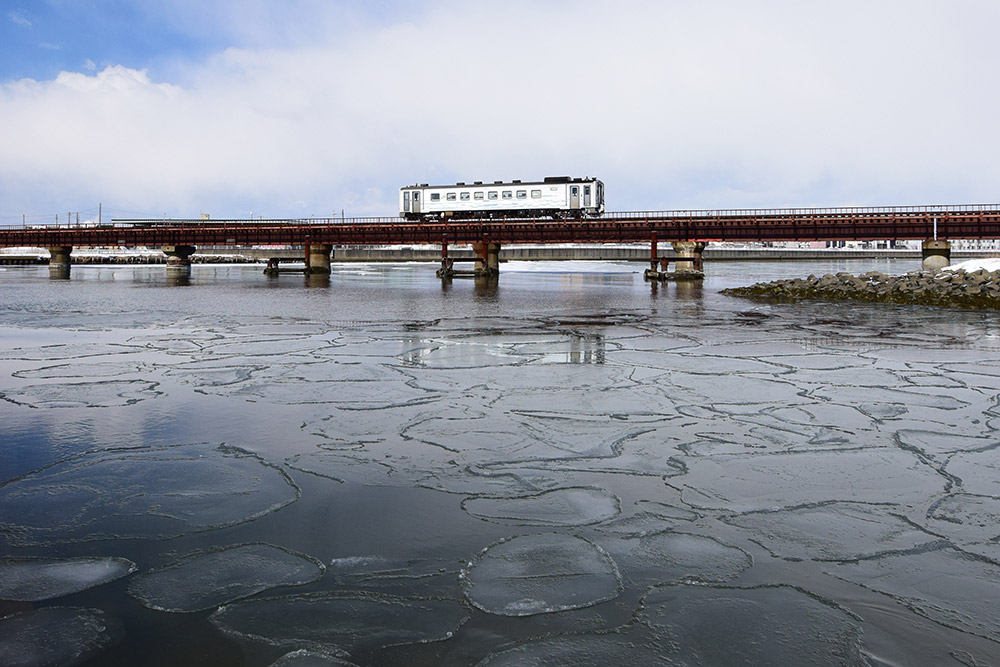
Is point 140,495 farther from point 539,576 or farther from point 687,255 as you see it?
point 687,255

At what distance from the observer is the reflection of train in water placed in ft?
194

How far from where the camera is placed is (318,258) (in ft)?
226

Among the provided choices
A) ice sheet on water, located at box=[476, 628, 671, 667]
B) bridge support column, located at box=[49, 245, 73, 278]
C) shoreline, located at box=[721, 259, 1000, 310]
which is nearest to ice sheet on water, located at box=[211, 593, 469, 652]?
ice sheet on water, located at box=[476, 628, 671, 667]

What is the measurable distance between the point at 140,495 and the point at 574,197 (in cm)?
5591

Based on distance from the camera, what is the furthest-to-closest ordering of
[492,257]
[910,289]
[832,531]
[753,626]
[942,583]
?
[492,257] < [910,289] < [832,531] < [942,583] < [753,626]

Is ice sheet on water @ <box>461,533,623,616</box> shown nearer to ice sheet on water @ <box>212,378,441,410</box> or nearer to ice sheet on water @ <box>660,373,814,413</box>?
ice sheet on water @ <box>212,378,441,410</box>

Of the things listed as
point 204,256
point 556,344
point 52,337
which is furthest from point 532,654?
point 204,256

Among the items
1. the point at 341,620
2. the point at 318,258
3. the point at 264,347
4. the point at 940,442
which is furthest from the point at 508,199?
the point at 341,620

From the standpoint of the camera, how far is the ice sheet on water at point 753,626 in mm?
3104

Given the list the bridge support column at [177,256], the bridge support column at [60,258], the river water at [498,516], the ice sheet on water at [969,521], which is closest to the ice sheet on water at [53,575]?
the river water at [498,516]

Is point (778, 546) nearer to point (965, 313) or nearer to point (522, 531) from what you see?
point (522, 531)

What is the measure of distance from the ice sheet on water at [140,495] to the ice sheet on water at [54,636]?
3.17 feet

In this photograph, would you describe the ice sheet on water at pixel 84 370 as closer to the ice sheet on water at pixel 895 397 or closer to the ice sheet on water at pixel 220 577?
the ice sheet on water at pixel 220 577

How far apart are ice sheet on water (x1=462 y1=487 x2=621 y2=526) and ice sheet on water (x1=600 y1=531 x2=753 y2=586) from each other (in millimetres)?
390
